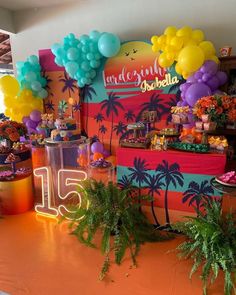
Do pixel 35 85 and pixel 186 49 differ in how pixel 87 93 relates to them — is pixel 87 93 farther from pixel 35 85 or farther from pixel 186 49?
pixel 186 49

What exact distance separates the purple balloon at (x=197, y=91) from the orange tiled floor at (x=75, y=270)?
176 cm

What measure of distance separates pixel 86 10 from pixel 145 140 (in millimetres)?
3021

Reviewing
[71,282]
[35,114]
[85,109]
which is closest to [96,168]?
[71,282]

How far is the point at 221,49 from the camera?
3338 millimetres

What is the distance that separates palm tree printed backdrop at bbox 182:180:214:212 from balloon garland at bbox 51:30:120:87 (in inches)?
99.9

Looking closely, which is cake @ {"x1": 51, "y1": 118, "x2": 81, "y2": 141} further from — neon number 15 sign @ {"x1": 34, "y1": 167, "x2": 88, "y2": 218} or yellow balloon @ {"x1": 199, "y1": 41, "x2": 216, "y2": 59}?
yellow balloon @ {"x1": 199, "y1": 41, "x2": 216, "y2": 59}

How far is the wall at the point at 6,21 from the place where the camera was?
15.7ft

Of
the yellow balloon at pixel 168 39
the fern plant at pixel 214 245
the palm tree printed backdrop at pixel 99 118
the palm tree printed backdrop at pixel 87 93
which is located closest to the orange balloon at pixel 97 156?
the palm tree printed backdrop at pixel 99 118

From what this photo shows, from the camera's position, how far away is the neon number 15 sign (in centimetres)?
298

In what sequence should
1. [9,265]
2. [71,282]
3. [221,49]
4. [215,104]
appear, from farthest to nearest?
[221,49] → [215,104] → [9,265] → [71,282]

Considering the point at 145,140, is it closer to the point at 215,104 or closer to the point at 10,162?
the point at 215,104

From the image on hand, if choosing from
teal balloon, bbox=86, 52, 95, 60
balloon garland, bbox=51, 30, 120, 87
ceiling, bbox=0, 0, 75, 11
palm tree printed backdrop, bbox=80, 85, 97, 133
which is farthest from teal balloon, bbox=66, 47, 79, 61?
ceiling, bbox=0, 0, 75, 11

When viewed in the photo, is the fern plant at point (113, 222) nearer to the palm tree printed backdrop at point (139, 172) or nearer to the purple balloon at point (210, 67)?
the palm tree printed backdrop at point (139, 172)

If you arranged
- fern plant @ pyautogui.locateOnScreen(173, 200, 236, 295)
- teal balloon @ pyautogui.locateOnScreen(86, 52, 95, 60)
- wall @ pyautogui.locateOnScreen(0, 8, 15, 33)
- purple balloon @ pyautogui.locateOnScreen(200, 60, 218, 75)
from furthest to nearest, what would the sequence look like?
wall @ pyautogui.locateOnScreen(0, 8, 15, 33), teal balloon @ pyautogui.locateOnScreen(86, 52, 95, 60), purple balloon @ pyautogui.locateOnScreen(200, 60, 218, 75), fern plant @ pyautogui.locateOnScreen(173, 200, 236, 295)
